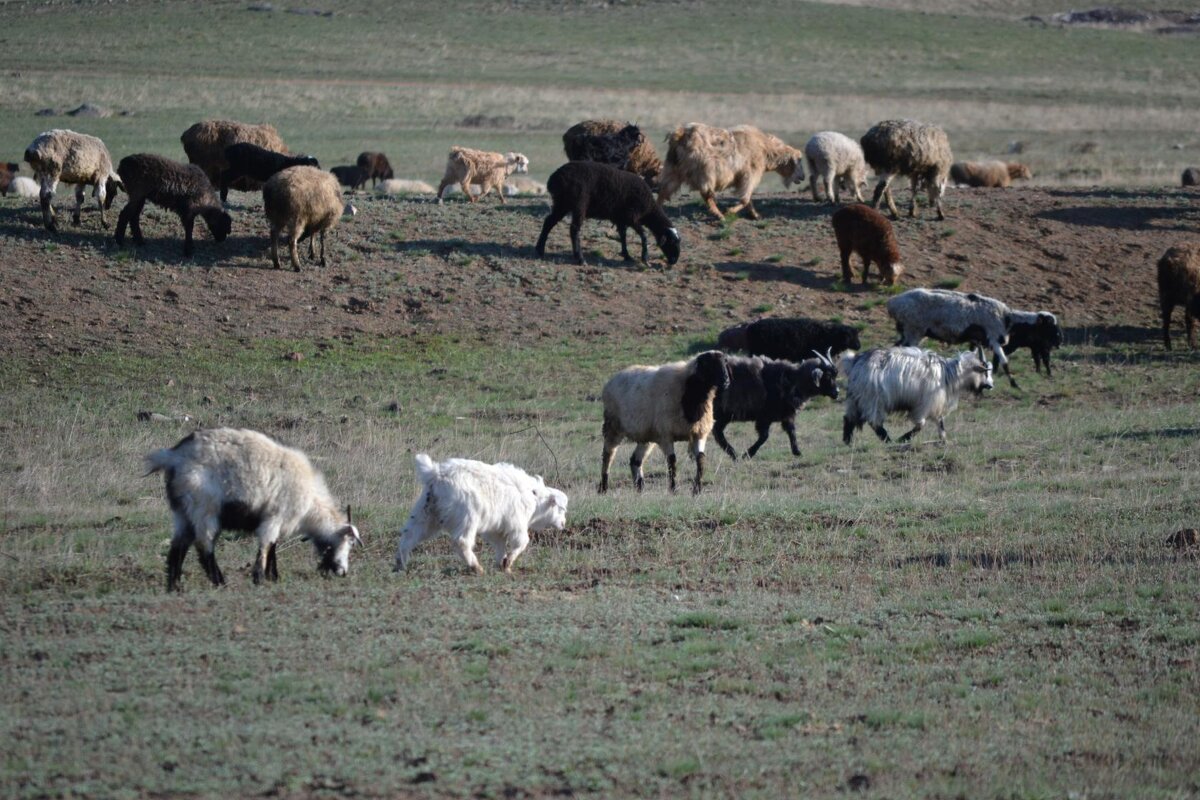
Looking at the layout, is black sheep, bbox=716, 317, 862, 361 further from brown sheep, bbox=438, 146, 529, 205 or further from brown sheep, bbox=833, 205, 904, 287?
brown sheep, bbox=438, 146, 529, 205

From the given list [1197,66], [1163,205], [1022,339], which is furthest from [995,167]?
[1197,66]

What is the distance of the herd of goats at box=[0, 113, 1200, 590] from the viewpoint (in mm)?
9703

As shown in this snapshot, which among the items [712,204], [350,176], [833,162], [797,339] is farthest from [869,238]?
[350,176]

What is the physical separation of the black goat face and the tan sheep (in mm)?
5223

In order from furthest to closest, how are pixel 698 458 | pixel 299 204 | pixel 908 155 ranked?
pixel 908 155 → pixel 299 204 → pixel 698 458

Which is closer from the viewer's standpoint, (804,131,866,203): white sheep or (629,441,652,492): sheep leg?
(629,441,652,492): sheep leg

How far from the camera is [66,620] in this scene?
8.78 meters

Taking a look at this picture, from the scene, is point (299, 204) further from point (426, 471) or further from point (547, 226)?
point (426, 471)

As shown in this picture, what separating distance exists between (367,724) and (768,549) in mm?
4784

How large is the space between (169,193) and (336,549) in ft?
41.3

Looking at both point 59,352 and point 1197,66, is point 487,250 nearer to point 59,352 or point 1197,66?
point 59,352

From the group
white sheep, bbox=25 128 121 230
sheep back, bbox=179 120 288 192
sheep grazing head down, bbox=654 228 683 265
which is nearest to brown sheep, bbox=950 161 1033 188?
sheep grazing head down, bbox=654 228 683 265

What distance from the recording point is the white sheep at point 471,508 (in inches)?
395

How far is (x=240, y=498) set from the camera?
9.41 metres
